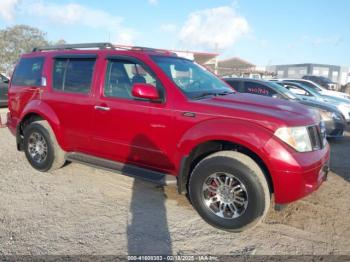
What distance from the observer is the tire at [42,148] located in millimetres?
5102

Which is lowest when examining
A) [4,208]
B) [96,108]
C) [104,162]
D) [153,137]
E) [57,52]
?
[4,208]

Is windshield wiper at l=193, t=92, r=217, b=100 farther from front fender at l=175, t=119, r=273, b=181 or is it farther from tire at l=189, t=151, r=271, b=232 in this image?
tire at l=189, t=151, r=271, b=232

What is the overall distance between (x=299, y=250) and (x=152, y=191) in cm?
212

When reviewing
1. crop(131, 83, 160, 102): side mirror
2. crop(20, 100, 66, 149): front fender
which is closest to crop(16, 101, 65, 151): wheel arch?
crop(20, 100, 66, 149): front fender

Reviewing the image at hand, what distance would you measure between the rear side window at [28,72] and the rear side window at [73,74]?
1.31 ft

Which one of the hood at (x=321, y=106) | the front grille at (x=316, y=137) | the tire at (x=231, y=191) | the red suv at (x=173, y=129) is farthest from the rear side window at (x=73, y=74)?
the hood at (x=321, y=106)

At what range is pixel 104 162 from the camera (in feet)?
14.9

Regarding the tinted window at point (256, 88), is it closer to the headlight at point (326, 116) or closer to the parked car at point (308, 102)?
the parked car at point (308, 102)

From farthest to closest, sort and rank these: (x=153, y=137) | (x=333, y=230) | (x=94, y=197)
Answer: (x=94, y=197) < (x=153, y=137) < (x=333, y=230)

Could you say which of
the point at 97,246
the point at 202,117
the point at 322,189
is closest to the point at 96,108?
the point at 202,117

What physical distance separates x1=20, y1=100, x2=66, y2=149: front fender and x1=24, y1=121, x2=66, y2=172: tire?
0.28 ft

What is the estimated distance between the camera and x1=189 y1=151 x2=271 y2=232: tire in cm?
336

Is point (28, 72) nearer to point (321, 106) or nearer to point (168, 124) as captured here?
point (168, 124)

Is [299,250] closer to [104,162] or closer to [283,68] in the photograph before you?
[104,162]
